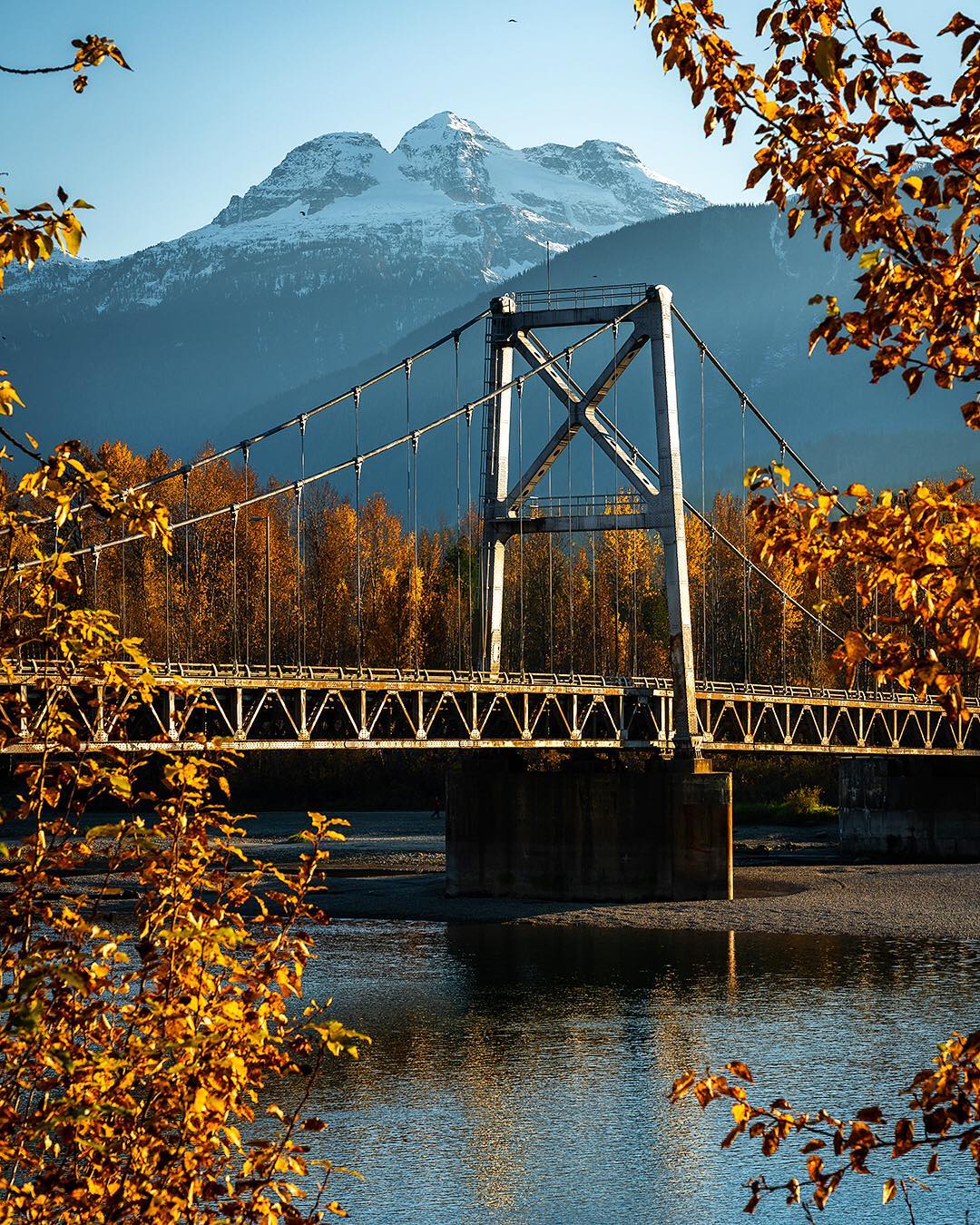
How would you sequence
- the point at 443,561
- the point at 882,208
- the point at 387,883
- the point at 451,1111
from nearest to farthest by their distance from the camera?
the point at 882,208 → the point at 451,1111 → the point at 387,883 → the point at 443,561

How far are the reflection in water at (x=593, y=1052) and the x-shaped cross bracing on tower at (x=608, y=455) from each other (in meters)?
9.36

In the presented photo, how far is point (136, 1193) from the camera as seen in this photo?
5273 millimetres

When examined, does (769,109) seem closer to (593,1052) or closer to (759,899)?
(593,1052)

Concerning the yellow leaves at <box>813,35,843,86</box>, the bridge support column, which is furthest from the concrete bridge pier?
the yellow leaves at <box>813,35,843,86</box>

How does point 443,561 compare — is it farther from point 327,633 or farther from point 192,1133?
point 192,1133

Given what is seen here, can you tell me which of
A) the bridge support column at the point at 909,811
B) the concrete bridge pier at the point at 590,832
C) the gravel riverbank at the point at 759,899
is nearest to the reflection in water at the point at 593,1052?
the gravel riverbank at the point at 759,899

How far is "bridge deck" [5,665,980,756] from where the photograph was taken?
→ 34519 mm

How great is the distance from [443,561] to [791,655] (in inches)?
983

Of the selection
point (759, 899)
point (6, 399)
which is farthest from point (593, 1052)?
point (6, 399)

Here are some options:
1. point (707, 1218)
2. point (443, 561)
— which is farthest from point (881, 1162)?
point (443, 561)

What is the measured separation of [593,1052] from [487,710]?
18.4 meters

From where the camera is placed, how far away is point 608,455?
44438mm

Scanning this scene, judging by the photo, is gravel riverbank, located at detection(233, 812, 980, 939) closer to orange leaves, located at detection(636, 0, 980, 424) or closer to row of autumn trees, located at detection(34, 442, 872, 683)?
row of autumn trees, located at detection(34, 442, 872, 683)

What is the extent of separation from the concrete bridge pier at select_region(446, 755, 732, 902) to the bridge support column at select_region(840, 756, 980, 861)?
53.0 ft
